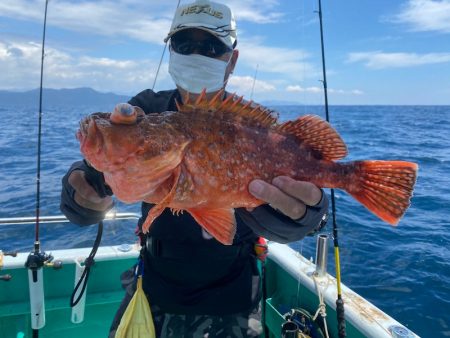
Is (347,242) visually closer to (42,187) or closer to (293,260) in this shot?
(293,260)

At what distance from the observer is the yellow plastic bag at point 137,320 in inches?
113

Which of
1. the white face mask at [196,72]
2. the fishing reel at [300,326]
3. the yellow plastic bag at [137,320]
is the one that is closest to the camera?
the yellow plastic bag at [137,320]

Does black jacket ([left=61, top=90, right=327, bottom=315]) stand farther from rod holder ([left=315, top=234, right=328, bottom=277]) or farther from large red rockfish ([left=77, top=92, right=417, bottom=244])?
rod holder ([left=315, top=234, right=328, bottom=277])

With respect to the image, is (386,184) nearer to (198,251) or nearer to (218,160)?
(218,160)

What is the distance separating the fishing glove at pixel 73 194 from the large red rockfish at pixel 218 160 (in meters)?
0.43


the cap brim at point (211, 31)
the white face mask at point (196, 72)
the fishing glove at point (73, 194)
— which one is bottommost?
the fishing glove at point (73, 194)

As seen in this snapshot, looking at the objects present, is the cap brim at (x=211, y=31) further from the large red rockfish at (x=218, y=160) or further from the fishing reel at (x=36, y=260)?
the fishing reel at (x=36, y=260)

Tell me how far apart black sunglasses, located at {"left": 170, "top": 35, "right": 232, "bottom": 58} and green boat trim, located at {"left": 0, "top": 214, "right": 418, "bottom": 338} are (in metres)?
2.61

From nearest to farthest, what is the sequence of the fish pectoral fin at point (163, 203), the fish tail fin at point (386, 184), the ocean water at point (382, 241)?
the fish pectoral fin at point (163, 203), the fish tail fin at point (386, 184), the ocean water at point (382, 241)

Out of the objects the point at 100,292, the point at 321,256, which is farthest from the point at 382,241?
the point at 100,292

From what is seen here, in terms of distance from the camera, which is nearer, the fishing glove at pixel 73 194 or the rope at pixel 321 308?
the fishing glove at pixel 73 194

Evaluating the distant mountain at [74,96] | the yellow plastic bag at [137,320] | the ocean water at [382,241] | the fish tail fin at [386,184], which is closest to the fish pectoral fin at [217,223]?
the fish tail fin at [386,184]

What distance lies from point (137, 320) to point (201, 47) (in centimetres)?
230

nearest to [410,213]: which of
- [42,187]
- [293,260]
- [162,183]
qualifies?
[293,260]
